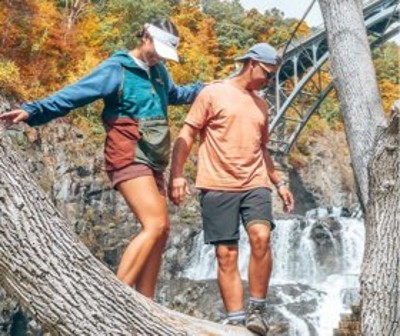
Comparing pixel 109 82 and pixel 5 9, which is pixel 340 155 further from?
pixel 109 82

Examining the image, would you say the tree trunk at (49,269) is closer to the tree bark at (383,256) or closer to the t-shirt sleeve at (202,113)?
the tree bark at (383,256)

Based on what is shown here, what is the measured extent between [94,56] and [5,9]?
373cm

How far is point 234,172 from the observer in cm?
342

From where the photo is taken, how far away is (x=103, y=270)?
2.23 m

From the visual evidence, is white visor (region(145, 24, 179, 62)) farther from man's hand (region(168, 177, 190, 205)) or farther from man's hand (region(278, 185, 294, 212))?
man's hand (region(278, 185, 294, 212))

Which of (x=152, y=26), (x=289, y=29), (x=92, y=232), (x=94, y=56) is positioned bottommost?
(x=92, y=232)

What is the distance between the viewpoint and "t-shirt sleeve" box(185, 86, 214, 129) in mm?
3541

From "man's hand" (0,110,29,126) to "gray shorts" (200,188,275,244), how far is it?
978 mm

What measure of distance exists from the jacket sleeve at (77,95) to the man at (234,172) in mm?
474

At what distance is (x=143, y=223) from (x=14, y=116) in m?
0.78

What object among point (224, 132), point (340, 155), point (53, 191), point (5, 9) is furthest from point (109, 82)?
point (340, 155)

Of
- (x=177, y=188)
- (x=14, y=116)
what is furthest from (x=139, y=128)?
(x=14, y=116)

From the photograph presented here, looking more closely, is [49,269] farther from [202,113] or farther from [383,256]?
[202,113]

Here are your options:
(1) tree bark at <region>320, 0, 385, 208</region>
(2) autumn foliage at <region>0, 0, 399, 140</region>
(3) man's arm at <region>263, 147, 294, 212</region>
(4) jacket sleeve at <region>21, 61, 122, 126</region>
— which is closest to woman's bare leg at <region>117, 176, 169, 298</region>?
(4) jacket sleeve at <region>21, 61, 122, 126</region>
